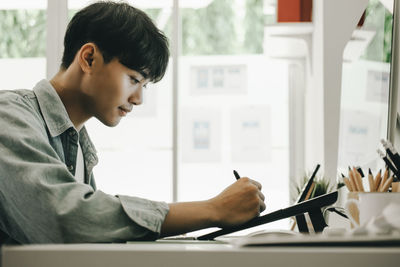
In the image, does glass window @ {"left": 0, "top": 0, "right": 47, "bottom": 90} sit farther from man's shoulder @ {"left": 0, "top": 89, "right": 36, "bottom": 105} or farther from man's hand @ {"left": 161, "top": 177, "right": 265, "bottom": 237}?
man's hand @ {"left": 161, "top": 177, "right": 265, "bottom": 237}

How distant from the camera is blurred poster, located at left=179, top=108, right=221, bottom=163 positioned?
10.9ft

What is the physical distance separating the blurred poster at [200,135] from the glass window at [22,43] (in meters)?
0.98

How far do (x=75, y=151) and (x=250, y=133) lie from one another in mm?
2300

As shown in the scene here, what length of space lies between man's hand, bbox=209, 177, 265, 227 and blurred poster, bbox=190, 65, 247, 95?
99.0 inches

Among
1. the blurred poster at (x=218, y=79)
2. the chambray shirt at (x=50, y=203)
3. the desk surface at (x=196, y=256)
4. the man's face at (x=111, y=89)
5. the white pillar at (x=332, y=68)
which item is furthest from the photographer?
the blurred poster at (x=218, y=79)

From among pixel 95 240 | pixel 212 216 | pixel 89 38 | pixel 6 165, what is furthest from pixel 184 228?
pixel 89 38

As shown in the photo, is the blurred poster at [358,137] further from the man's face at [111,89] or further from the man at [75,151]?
the man's face at [111,89]

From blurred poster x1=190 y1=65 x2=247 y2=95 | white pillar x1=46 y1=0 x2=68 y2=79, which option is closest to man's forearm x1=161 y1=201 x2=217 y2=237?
white pillar x1=46 y1=0 x2=68 y2=79

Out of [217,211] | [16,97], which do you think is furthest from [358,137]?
[16,97]

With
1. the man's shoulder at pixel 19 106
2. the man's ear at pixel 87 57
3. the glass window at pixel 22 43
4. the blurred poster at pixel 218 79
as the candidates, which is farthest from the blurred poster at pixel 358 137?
the glass window at pixel 22 43

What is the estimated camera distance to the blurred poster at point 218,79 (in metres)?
3.36

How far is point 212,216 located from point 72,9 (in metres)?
2.59

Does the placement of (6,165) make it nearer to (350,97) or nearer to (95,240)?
(95,240)

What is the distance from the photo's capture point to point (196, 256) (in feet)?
1.59
